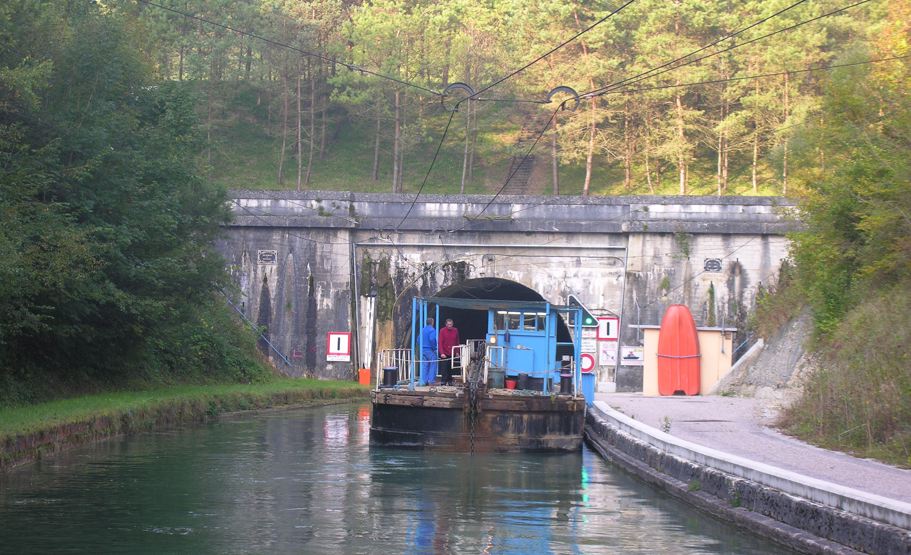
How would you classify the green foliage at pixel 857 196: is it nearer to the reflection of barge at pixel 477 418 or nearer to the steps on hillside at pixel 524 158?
the reflection of barge at pixel 477 418

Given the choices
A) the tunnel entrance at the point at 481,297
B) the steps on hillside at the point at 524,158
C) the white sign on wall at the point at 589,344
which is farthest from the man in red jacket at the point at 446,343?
the steps on hillside at the point at 524,158

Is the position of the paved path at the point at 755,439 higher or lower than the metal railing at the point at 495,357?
lower

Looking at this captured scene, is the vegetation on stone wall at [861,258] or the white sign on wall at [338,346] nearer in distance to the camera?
the vegetation on stone wall at [861,258]

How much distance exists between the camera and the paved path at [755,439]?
12156mm

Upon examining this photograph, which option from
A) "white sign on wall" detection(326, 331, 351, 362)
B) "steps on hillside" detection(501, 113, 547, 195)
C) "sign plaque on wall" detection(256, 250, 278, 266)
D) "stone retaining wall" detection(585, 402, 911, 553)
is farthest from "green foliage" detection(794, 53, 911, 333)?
"steps on hillside" detection(501, 113, 547, 195)

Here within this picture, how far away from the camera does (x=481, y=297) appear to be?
46.1 metres

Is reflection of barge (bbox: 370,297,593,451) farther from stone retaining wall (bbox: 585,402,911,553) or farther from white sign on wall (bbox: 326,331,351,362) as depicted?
white sign on wall (bbox: 326,331,351,362)

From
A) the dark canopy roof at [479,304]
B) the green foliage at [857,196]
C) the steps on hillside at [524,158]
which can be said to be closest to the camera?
the green foliage at [857,196]

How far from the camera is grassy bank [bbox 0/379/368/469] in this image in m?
16.8

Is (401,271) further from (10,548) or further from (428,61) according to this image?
(10,548)

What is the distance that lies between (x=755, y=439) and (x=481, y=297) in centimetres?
2961

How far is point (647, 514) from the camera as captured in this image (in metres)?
13.2

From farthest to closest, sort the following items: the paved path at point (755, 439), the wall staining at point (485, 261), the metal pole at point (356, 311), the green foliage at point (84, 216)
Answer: the metal pole at point (356, 311), the wall staining at point (485, 261), the green foliage at point (84, 216), the paved path at point (755, 439)

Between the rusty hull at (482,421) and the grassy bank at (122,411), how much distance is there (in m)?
5.09
